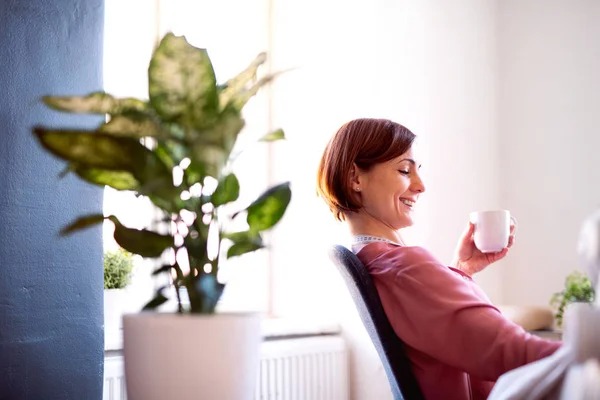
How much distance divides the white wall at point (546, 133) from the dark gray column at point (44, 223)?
2.61 meters

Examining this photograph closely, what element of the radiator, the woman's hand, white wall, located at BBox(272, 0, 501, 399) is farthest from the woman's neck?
white wall, located at BBox(272, 0, 501, 399)

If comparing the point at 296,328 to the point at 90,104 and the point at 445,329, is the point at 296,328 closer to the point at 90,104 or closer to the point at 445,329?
the point at 445,329

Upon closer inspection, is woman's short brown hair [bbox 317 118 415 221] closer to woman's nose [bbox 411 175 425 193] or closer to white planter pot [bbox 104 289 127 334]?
woman's nose [bbox 411 175 425 193]

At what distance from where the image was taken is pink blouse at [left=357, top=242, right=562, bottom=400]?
1.38 meters

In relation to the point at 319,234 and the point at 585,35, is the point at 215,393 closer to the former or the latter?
the point at 319,234

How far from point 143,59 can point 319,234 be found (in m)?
1.03

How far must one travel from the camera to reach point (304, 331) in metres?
3.12

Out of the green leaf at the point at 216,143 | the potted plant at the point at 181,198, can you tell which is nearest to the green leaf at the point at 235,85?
the potted plant at the point at 181,198

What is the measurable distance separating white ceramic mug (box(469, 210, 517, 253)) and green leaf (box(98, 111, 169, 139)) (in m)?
0.94

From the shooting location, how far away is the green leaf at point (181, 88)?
1.16 m

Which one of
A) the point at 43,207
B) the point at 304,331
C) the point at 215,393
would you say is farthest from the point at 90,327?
the point at 304,331

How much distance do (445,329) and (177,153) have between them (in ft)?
2.04

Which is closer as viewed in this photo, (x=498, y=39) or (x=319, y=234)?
(x=319, y=234)

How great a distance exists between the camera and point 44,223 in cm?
165
